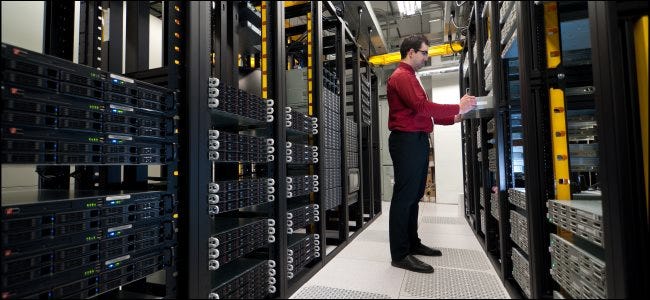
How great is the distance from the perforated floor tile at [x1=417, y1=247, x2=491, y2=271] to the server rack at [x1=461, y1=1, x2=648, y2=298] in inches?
8.1

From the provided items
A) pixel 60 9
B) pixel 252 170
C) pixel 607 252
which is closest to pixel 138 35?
pixel 60 9

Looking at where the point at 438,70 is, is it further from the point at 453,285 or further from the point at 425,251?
the point at 453,285

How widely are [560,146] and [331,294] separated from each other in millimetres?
1305

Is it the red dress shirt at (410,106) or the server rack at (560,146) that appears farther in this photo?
the red dress shirt at (410,106)

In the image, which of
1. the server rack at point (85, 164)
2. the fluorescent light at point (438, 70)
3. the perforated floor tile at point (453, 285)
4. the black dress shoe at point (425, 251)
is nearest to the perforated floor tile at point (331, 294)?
the perforated floor tile at point (453, 285)

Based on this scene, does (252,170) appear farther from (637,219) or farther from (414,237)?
(637,219)

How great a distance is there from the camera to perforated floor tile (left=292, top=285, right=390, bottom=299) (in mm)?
1644

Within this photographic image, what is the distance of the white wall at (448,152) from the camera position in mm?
5773

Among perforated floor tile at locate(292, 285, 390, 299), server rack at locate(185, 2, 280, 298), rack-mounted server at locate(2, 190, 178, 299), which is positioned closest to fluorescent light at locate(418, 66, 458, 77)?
server rack at locate(185, 2, 280, 298)

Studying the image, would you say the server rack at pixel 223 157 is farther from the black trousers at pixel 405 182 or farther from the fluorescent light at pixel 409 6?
the fluorescent light at pixel 409 6

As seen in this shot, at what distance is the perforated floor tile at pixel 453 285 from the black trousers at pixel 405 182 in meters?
0.21

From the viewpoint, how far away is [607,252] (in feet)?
2.92

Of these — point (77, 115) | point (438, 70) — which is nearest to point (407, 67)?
point (77, 115)

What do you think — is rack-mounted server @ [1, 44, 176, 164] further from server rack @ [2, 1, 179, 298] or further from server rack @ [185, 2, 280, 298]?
server rack @ [185, 2, 280, 298]
